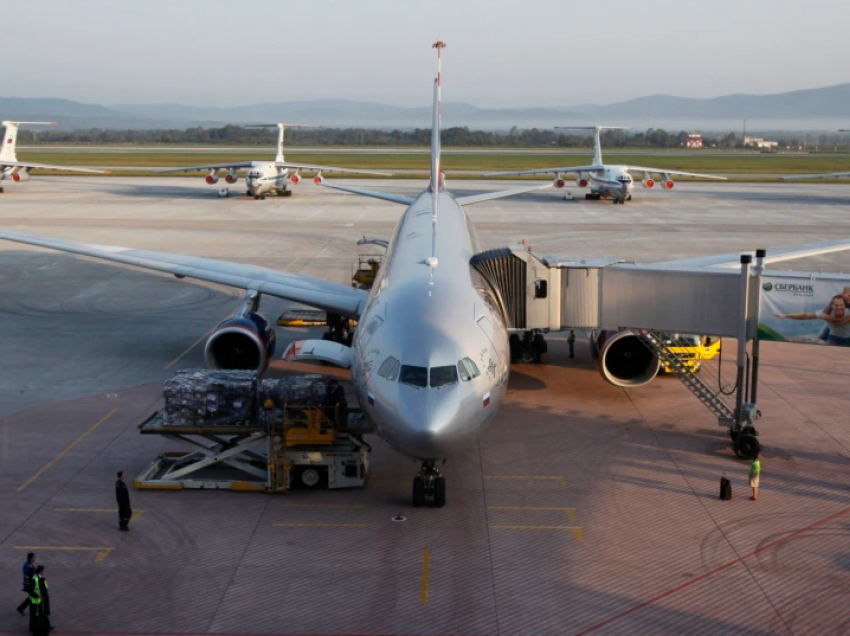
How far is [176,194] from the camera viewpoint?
82250 mm

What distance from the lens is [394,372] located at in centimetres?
1647

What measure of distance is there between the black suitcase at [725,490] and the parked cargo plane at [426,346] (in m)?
4.70

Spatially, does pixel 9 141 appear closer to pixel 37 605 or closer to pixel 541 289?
pixel 541 289

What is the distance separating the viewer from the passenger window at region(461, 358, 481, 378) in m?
16.7

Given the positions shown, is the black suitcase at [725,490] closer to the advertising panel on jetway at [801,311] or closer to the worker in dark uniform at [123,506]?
the advertising panel on jetway at [801,311]

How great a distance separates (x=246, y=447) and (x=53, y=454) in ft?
15.7

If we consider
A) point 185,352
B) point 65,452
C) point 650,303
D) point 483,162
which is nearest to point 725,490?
point 650,303

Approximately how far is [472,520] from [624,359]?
9.71 metres

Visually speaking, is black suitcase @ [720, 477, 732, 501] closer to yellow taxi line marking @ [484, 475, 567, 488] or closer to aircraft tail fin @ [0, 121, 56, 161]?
yellow taxi line marking @ [484, 475, 567, 488]

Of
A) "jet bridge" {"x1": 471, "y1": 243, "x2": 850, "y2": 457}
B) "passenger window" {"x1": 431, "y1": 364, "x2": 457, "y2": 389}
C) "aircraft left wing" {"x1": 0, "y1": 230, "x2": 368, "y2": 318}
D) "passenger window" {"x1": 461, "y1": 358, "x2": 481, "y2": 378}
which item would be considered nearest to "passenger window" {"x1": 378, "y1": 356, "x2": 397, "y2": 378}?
"passenger window" {"x1": 431, "y1": 364, "x2": 457, "y2": 389}

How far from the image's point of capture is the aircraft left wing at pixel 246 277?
86.6 ft

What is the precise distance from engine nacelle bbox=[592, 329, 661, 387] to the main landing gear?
27.3ft

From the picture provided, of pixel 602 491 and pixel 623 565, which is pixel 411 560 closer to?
pixel 623 565

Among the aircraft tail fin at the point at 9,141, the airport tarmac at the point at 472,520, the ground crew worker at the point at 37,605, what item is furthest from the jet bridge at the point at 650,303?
the aircraft tail fin at the point at 9,141
